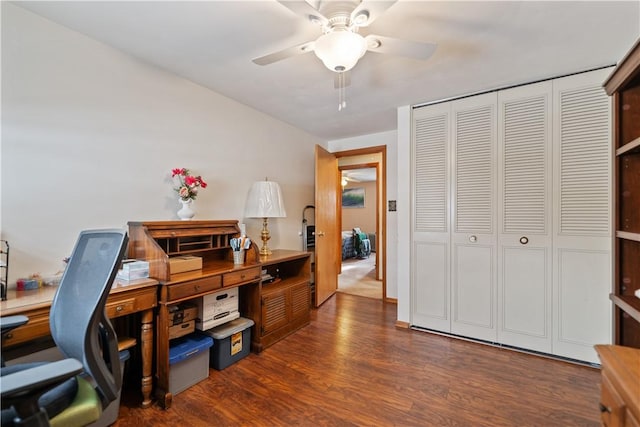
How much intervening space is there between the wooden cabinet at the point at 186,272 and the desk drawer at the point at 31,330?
0.53 m

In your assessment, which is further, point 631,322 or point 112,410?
point 112,410

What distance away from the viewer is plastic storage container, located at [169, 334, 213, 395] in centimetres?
191

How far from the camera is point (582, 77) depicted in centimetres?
231

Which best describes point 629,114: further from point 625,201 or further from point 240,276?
point 240,276

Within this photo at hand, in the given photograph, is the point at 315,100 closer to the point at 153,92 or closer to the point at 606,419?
the point at 153,92

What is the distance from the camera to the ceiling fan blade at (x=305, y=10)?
1274 mm

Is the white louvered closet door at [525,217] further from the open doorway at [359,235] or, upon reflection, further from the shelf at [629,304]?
the open doorway at [359,235]

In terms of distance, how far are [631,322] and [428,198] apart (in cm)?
175

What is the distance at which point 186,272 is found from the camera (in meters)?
2.03

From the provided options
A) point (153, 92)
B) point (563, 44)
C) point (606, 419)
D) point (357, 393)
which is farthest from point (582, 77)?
point (153, 92)

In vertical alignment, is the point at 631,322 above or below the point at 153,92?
below

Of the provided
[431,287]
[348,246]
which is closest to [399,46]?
[431,287]

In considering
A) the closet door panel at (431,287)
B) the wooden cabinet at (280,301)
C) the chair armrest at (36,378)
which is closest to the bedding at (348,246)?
the wooden cabinet at (280,301)

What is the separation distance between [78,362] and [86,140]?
163 cm
